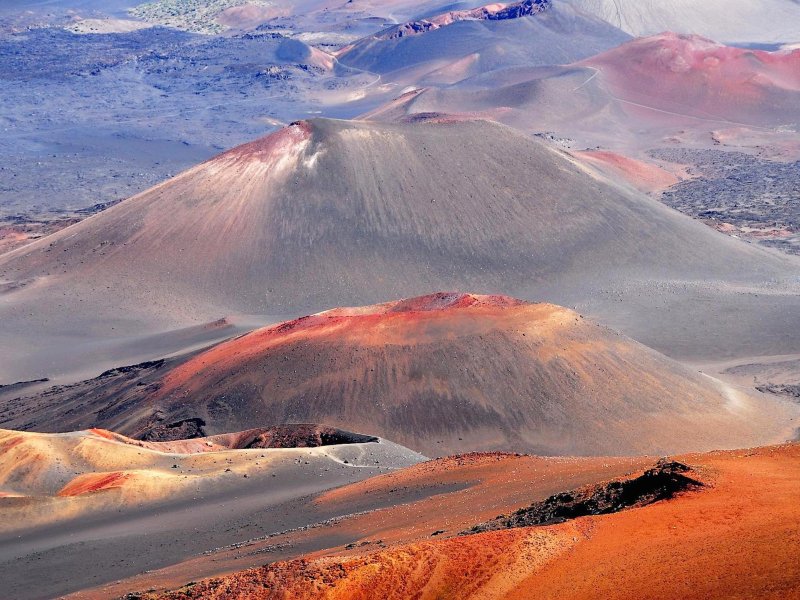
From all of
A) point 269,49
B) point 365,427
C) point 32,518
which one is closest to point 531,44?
point 269,49

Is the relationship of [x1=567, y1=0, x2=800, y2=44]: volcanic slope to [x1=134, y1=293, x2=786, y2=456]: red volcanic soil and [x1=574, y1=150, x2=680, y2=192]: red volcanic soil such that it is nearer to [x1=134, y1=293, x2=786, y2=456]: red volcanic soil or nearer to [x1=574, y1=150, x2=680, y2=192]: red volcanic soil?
[x1=574, y1=150, x2=680, y2=192]: red volcanic soil

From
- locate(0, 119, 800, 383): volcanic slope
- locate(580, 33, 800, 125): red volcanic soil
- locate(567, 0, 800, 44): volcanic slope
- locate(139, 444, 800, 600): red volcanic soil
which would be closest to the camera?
locate(139, 444, 800, 600): red volcanic soil

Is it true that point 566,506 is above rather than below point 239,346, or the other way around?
above

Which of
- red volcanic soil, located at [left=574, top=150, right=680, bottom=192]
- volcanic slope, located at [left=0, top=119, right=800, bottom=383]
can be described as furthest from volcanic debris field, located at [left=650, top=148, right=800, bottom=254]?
volcanic slope, located at [left=0, top=119, right=800, bottom=383]

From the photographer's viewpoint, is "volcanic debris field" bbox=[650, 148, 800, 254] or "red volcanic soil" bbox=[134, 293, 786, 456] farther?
"volcanic debris field" bbox=[650, 148, 800, 254]

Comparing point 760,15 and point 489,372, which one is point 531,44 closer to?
point 760,15

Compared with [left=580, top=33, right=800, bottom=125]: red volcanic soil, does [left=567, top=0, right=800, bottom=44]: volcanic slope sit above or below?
above

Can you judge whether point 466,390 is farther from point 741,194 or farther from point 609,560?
point 741,194
